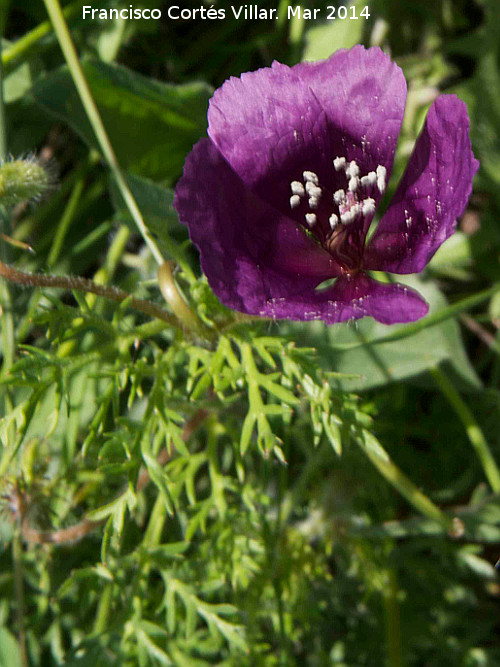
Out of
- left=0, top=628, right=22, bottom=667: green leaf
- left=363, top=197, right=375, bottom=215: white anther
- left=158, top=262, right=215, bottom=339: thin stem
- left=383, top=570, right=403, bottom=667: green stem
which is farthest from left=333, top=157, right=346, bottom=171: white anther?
left=0, top=628, right=22, bottom=667: green leaf

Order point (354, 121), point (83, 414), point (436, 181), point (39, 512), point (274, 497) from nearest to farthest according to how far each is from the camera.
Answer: point (436, 181)
point (354, 121)
point (39, 512)
point (83, 414)
point (274, 497)

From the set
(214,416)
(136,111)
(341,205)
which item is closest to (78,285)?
(214,416)

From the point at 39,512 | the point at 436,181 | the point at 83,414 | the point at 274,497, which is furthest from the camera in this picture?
the point at 274,497

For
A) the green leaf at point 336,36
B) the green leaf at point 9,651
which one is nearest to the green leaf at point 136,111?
the green leaf at point 336,36

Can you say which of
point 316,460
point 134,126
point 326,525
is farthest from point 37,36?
point 326,525

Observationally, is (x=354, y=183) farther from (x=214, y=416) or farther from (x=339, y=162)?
(x=214, y=416)

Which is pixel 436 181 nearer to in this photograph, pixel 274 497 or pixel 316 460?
pixel 316 460
